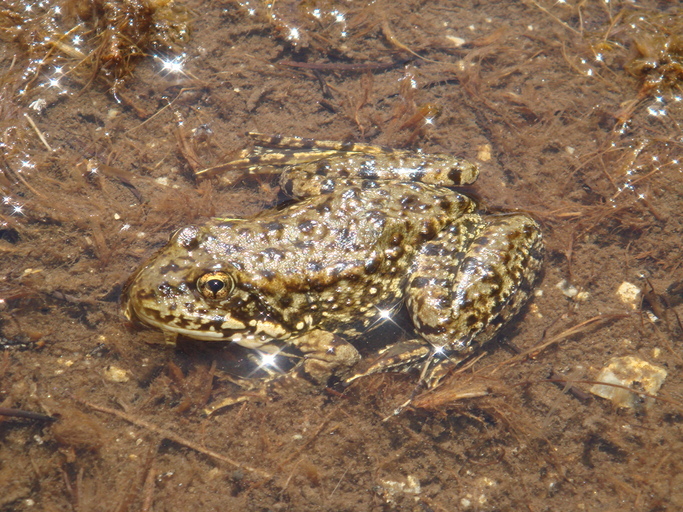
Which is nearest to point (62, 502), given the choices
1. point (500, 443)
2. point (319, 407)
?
point (319, 407)

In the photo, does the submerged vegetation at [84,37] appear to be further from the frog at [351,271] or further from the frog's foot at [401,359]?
the frog's foot at [401,359]

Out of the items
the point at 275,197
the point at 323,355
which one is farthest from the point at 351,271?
the point at 275,197

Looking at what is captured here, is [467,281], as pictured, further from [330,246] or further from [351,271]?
[330,246]

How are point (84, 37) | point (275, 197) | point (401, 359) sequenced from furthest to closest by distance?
1. point (84, 37)
2. point (275, 197)
3. point (401, 359)

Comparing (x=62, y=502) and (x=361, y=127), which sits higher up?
(x=361, y=127)

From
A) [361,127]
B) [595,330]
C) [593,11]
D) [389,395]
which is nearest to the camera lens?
[389,395]

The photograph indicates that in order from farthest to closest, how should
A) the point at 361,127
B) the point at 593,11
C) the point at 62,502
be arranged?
the point at 593,11, the point at 361,127, the point at 62,502

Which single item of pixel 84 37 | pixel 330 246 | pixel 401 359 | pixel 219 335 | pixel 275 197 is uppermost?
pixel 84 37

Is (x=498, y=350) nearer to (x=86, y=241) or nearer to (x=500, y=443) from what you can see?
(x=500, y=443)
